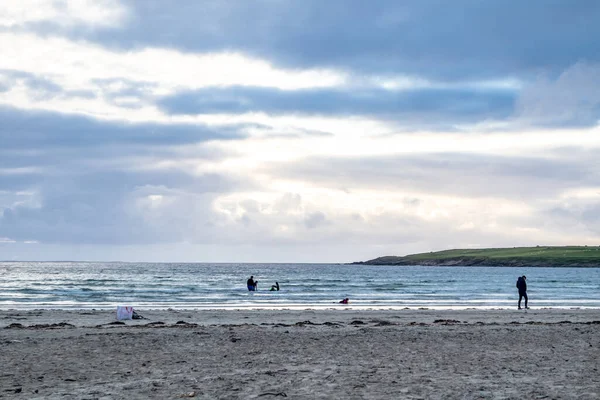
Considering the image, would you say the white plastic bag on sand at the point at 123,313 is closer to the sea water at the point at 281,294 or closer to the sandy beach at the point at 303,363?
the sandy beach at the point at 303,363

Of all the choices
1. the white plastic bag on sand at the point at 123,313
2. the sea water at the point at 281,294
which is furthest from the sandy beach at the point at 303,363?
the sea water at the point at 281,294

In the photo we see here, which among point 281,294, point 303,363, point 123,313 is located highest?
point 303,363

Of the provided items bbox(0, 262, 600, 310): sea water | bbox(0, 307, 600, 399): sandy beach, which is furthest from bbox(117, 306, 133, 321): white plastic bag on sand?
bbox(0, 262, 600, 310): sea water

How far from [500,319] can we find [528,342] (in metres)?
11.7

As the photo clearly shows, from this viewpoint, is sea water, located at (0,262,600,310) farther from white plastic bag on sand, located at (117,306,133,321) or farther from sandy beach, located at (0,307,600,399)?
sandy beach, located at (0,307,600,399)

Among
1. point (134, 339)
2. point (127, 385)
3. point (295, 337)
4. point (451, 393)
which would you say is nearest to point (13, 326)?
point (134, 339)

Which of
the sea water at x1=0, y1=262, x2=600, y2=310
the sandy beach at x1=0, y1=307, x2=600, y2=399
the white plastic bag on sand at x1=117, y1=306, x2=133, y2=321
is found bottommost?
the sea water at x1=0, y1=262, x2=600, y2=310

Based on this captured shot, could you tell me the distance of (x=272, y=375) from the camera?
39.0 ft

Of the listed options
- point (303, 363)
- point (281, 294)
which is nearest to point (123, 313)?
point (303, 363)

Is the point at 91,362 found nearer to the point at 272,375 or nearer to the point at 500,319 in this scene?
the point at 272,375

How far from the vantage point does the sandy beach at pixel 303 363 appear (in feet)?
34.1

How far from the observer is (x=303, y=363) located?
44.2ft

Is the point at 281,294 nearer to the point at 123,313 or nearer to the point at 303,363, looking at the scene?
the point at 123,313

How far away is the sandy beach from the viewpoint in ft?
34.1
